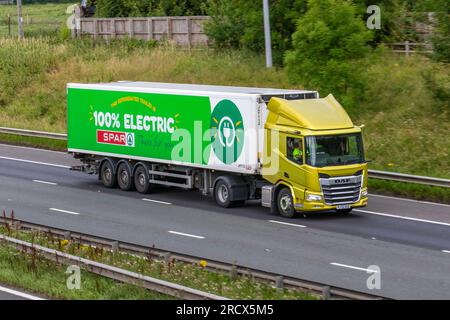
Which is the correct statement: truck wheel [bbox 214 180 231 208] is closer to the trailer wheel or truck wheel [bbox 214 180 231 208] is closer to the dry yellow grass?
the trailer wheel

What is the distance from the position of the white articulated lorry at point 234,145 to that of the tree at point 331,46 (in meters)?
4.67

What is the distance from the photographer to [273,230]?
25.2m

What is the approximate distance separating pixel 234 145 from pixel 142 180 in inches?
171

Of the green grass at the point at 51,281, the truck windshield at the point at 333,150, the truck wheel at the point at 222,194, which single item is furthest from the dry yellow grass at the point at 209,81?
the green grass at the point at 51,281

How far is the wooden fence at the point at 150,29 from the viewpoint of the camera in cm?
5709

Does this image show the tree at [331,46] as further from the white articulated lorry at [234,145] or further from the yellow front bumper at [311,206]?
the yellow front bumper at [311,206]

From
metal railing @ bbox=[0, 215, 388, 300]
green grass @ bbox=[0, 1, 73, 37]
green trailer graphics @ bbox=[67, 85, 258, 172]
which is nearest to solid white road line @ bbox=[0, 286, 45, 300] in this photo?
metal railing @ bbox=[0, 215, 388, 300]

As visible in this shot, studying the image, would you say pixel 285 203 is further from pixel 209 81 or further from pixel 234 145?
pixel 209 81

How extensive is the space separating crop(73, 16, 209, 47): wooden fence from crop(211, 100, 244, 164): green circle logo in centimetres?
2786

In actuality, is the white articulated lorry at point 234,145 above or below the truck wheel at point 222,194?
above

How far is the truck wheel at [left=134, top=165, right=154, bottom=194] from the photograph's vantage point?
3095 centimetres
